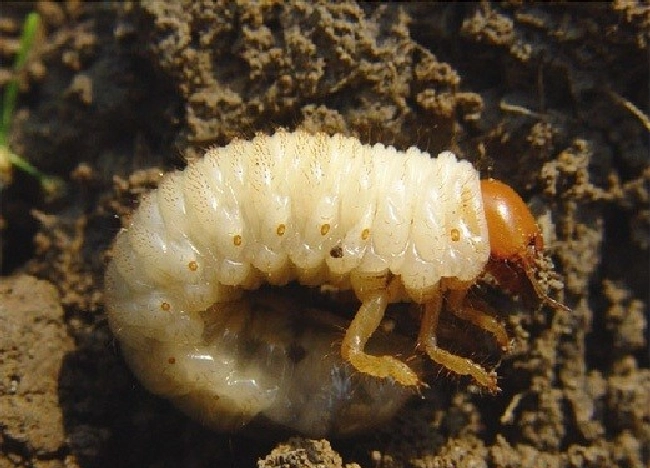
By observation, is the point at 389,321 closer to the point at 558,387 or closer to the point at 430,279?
the point at 430,279

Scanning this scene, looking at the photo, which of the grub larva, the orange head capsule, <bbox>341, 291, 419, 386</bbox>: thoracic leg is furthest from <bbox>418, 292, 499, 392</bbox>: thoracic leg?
the orange head capsule

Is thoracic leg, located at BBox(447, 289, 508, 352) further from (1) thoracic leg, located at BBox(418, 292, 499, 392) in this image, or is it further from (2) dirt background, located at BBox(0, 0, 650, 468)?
(2) dirt background, located at BBox(0, 0, 650, 468)

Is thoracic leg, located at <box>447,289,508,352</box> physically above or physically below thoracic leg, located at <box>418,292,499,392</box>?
above

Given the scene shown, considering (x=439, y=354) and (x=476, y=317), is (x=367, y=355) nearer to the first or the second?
(x=439, y=354)

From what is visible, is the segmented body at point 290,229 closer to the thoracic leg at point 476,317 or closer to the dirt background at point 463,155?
the thoracic leg at point 476,317

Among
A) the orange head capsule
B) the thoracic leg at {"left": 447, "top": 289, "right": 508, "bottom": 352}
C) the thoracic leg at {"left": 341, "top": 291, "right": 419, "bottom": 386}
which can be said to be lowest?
the thoracic leg at {"left": 341, "top": 291, "right": 419, "bottom": 386}

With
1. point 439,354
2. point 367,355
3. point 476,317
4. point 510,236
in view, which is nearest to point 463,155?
point 510,236

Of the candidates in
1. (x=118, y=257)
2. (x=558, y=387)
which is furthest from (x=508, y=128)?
(x=118, y=257)
